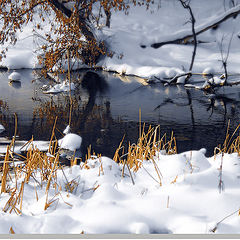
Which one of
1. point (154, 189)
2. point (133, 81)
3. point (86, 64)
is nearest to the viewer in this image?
point (154, 189)

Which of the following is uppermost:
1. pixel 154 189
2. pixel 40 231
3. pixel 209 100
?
pixel 209 100

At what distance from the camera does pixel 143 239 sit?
2402 millimetres

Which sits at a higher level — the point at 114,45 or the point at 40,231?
the point at 114,45

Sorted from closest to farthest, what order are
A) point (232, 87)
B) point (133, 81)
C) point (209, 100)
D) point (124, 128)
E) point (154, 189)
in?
point (154, 189) < point (124, 128) < point (209, 100) < point (232, 87) < point (133, 81)

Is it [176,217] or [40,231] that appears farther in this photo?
[176,217]

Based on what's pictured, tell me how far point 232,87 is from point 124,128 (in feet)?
20.2

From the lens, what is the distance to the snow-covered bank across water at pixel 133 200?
2.58m

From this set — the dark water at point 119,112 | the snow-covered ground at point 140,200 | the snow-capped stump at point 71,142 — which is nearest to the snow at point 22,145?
the dark water at point 119,112

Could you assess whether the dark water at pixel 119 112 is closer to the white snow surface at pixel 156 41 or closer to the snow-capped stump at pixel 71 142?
the snow-capped stump at pixel 71 142

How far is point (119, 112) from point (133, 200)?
262 inches

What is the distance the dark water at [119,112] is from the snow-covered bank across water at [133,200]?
3.06 metres

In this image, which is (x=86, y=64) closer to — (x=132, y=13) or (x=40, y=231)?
(x=132, y=13)

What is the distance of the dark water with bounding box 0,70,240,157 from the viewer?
7.55m

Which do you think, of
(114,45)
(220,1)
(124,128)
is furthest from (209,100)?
(220,1)
